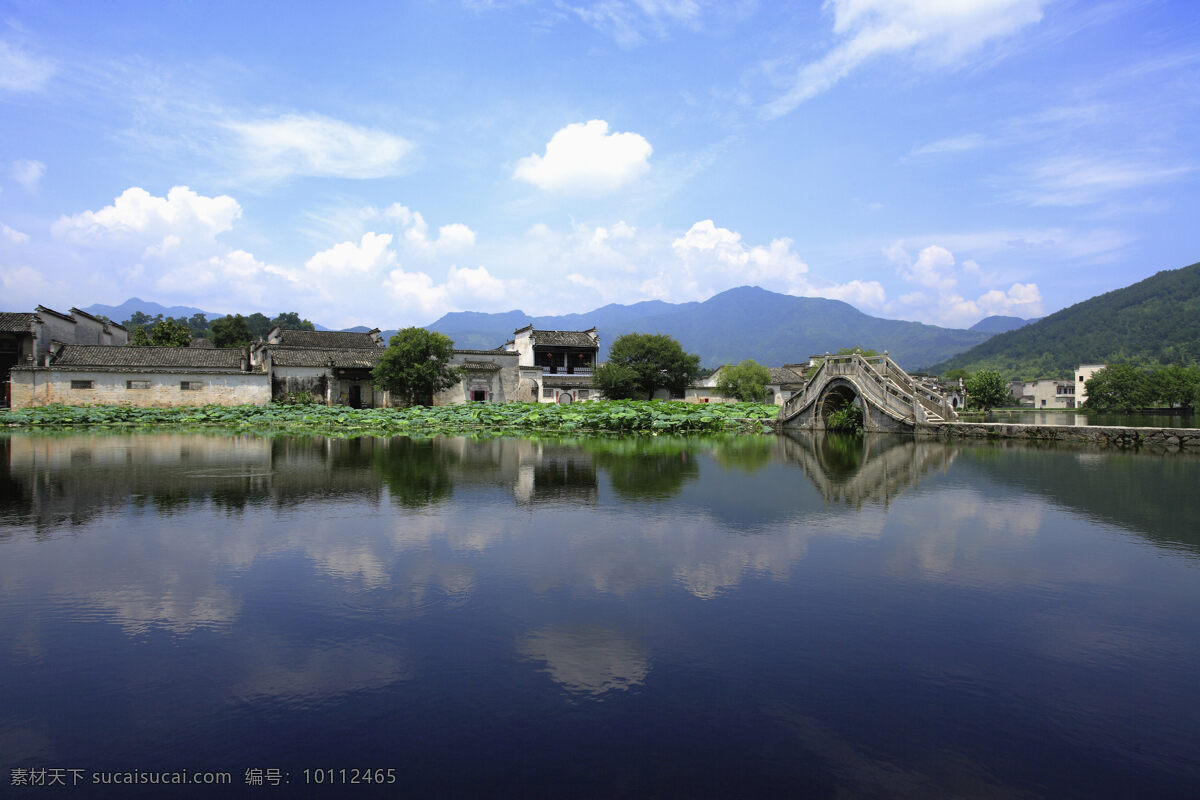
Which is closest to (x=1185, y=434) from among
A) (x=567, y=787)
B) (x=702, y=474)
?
(x=702, y=474)

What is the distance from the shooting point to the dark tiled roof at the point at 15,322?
37.0 meters

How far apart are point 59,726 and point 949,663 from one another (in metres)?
6.84

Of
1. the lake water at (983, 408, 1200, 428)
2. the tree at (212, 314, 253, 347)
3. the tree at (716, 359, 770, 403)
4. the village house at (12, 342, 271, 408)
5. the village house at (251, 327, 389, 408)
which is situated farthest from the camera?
the tree at (212, 314, 253, 347)

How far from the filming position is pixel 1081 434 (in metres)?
27.5

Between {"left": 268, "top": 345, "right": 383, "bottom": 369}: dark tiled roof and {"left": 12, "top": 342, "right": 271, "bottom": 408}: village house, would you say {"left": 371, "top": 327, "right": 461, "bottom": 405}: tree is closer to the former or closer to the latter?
{"left": 268, "top": 345, "right": 383, "bottom": 369}: dark tiled roof

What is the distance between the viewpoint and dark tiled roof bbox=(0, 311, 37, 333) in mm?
36969

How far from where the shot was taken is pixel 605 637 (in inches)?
252

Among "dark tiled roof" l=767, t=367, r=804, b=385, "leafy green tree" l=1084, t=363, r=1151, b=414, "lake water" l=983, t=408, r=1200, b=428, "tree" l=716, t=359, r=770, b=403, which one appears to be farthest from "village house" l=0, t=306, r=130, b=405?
"leafy green tree" l=1084, t=363, r=1151, b=414

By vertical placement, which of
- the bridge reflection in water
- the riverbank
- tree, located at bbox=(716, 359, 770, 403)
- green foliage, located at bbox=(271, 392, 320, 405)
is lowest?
the bridge reflection in water

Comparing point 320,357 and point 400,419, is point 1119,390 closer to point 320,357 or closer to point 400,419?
point 400,419

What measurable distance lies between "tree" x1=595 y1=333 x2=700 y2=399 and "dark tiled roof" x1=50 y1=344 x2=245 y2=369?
2248 centimetres

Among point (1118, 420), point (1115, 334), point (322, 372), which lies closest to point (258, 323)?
point (322, 372)

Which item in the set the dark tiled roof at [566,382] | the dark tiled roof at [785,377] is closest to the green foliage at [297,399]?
the dark tiled roof at [566,382]

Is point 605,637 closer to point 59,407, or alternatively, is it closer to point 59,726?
point 59,726
